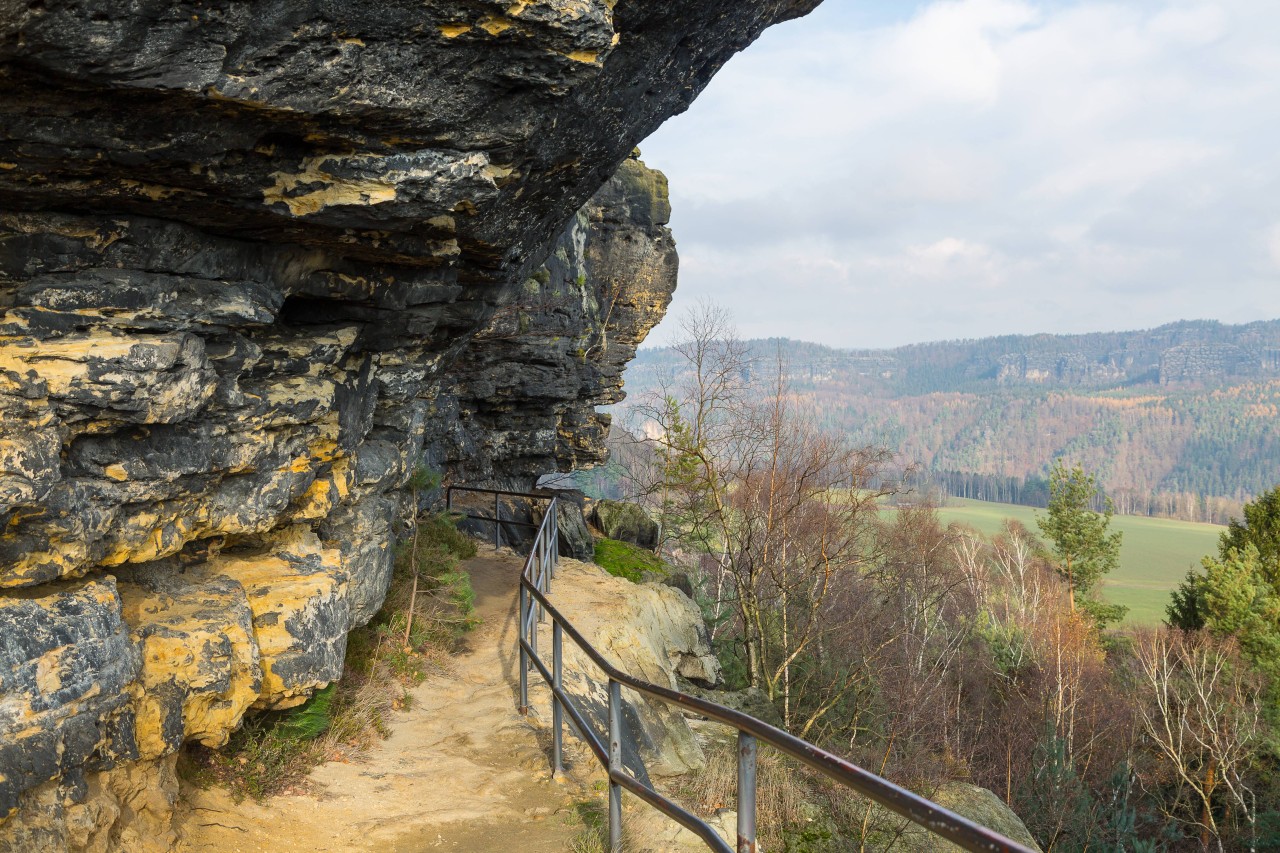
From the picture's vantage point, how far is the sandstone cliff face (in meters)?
3.93

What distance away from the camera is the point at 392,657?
812cm

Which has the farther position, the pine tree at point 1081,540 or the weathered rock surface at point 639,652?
the pine tree at point 1081,540

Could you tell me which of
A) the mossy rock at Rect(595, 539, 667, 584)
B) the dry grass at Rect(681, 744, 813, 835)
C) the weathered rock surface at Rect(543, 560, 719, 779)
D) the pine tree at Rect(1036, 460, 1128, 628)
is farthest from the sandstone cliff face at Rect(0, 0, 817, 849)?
the pine tree at Rect(1036, 460, 1128, 628)

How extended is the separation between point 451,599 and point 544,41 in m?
7.02

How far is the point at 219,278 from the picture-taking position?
5258 millimetres

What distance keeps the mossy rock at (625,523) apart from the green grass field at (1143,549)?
5380cm

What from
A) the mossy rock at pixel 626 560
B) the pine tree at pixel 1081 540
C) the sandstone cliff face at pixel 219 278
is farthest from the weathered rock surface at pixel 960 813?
the pine tree at pixel 1081 540

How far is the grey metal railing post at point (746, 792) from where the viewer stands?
2857mm

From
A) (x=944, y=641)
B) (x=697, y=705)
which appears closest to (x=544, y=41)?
(x=697, y=705)

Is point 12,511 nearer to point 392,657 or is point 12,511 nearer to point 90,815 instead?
point 90,815

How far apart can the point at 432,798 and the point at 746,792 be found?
11.6 ft

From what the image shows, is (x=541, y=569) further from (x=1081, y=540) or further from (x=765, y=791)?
(x=1081, y=540)

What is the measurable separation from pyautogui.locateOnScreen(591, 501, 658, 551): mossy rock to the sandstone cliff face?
526 inches

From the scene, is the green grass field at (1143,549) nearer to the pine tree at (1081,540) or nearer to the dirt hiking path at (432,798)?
the pine tree at (1081,540)
